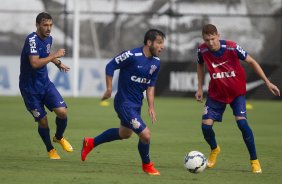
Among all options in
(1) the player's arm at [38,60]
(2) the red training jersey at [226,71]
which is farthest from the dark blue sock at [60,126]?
(2) the red training jersey at [226,71]

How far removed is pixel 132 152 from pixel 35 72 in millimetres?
2042

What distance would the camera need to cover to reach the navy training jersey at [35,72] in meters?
12.1

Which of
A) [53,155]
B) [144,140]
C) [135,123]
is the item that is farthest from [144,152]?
[53,155]

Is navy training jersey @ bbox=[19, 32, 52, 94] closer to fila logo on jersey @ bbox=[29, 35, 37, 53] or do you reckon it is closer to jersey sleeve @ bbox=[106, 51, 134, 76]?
fila logo on jersey @ bbox=[29, 35, 37, 53]

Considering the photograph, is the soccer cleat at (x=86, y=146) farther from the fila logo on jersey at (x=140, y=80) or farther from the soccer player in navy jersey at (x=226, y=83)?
the soccer player in navy jersey at (x=226, y=83)

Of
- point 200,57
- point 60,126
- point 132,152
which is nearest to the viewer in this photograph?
point 200,57

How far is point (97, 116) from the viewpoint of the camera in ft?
67.8

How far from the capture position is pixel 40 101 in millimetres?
12492

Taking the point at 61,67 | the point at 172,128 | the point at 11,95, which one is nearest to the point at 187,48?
the point at 11,95

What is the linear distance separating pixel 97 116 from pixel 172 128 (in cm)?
330

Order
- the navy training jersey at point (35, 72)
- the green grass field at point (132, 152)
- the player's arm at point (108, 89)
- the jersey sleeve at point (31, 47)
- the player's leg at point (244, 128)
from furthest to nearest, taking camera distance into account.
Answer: the navy training jersey at point (35, 72)
the jersey sleeve at point (31, 47)
the player's leg at point (244, 128)
the player's arm at point (108, 89)
the green grass field at point (132, 152)

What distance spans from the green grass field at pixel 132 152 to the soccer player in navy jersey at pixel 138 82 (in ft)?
1.39

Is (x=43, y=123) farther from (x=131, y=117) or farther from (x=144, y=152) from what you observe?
(x=144, y=152)

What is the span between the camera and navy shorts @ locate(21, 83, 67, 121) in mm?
12375
